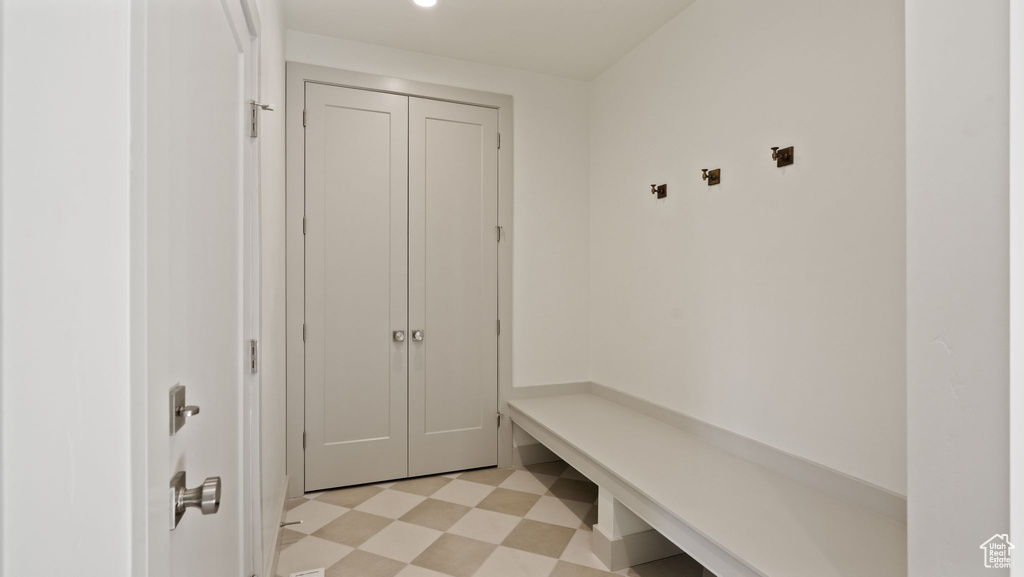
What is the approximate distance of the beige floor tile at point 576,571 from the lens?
78.8 inches

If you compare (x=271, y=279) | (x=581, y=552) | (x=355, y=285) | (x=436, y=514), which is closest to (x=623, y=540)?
(x=581, y=552)

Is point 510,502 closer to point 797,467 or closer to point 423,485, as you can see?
point 423,485

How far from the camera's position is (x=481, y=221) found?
10.4 ft

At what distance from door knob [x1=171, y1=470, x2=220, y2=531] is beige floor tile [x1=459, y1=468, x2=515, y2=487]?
7.62ft

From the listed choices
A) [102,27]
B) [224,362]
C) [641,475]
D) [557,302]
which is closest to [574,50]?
[557,302]

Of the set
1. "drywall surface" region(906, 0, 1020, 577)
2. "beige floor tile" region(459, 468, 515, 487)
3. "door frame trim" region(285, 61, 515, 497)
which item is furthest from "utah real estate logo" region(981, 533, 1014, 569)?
"door frame trim" region(285, 61, 515, 497)

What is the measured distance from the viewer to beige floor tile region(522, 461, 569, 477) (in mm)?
3162

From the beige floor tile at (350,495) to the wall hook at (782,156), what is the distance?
2.63 metres

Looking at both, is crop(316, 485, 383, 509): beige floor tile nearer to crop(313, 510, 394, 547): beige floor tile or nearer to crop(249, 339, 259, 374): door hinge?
crop(313, 510, 394, 547): beige floor tile

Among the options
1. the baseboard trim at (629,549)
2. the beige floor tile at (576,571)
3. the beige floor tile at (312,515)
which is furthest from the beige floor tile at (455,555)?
the beige floor tile at (312,515)

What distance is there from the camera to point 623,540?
2070 mm

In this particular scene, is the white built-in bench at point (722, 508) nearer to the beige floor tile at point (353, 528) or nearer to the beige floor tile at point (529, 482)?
the beige floor tile at point (529, 482)

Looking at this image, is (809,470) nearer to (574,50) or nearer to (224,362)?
(224,362)

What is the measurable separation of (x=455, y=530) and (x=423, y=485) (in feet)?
1.98
